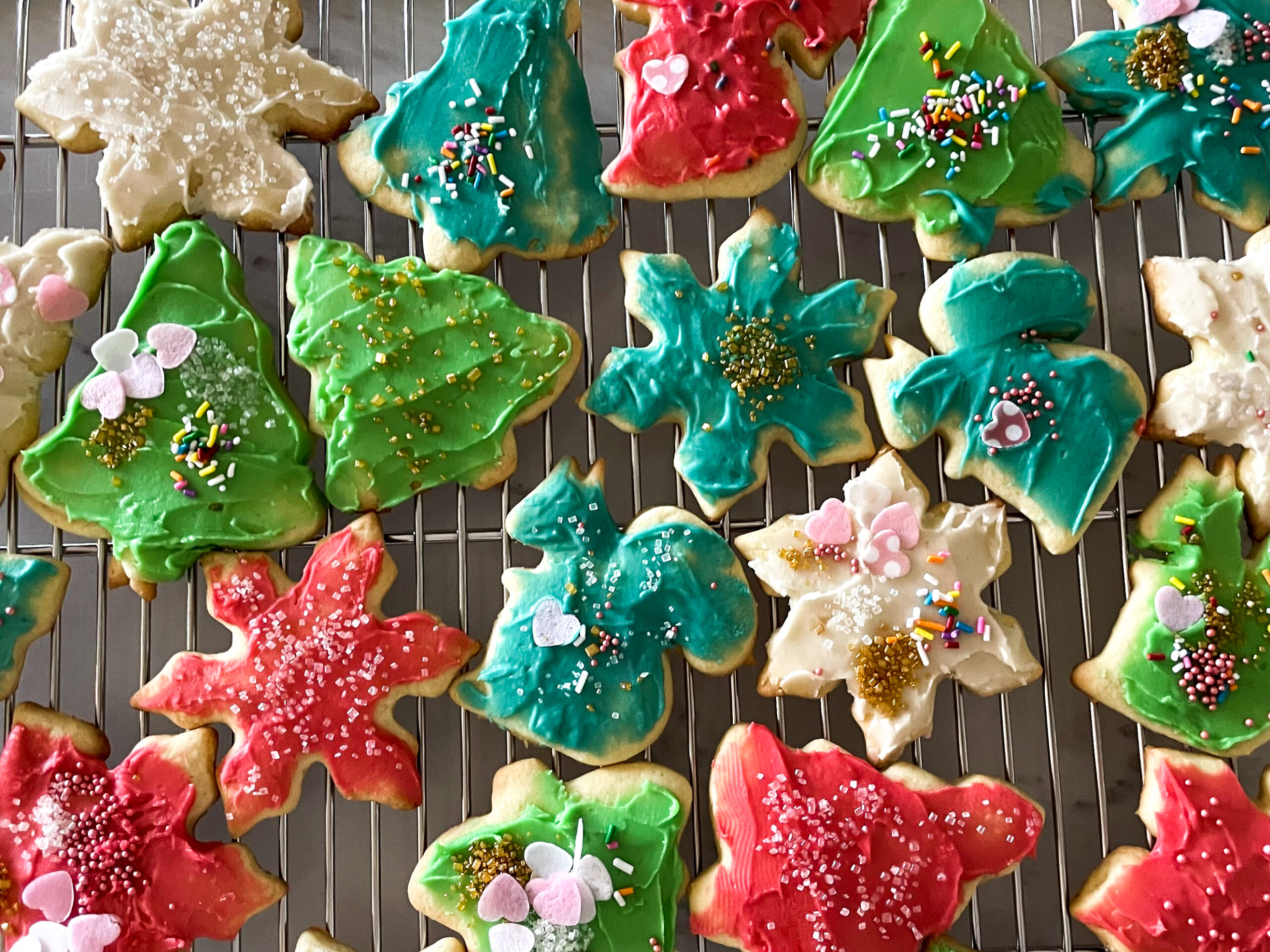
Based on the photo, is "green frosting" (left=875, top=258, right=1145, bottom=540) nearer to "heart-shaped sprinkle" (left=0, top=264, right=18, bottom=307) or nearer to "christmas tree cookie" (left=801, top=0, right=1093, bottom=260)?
"christmas tree cookie" (left=801, top=0, right=1093, bottom=260)

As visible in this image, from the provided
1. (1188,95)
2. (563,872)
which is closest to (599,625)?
(563,872)

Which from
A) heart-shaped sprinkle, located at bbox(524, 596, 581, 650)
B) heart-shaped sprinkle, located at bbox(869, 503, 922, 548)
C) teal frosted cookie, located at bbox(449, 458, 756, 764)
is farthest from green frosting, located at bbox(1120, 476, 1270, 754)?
heart-shaped sprinkle, located at bbox(524, 596, 581, 650)

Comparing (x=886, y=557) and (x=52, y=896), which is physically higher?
(x=886, y=557)

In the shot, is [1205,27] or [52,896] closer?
[52,896]

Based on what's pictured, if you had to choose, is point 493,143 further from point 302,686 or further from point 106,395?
point 302,686

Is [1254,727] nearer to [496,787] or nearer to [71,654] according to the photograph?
[496,787]

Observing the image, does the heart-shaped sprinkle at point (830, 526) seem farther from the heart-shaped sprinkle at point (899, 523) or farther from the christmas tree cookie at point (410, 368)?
the christmas tree cookie at point (410, 368)
